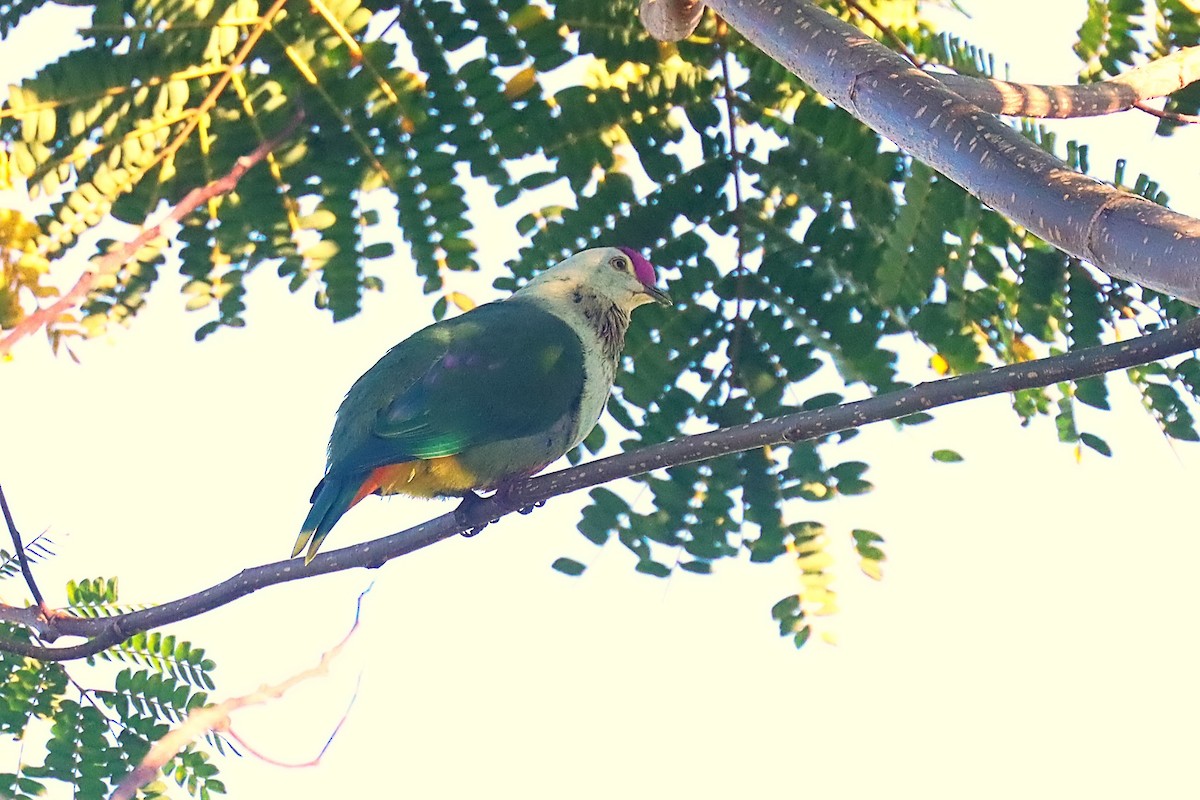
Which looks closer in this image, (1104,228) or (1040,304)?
(1104,228)

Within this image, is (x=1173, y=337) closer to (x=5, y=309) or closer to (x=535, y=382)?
(x=535, y=382)

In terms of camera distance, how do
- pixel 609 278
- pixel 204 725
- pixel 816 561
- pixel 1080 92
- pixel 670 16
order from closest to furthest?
1. pixel 204 725
2. pixel 1080 92
3. pixel 670 16
4. pixel 816 561
5. pixel 609 278

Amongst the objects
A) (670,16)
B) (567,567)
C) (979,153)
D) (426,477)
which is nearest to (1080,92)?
(979,153)

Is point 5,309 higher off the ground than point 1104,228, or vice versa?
point 5,309

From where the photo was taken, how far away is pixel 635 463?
2.43 meters

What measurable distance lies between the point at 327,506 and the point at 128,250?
749mm

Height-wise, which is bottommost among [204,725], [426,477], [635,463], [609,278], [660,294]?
[204,725]

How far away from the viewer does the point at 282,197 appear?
3344mm

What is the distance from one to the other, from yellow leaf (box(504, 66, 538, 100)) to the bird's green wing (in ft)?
1.79

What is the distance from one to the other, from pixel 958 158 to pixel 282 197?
1840 mm

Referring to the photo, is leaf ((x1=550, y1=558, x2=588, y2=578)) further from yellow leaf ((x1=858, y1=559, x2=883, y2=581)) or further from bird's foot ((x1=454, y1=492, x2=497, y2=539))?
yellow leaf ((x1=858, y1=559, x2=883, y2=581))

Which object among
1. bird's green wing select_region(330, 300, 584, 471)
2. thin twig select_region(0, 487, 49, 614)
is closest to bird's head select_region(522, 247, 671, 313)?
bird's green wing select_region(330, 300, 584, 471)

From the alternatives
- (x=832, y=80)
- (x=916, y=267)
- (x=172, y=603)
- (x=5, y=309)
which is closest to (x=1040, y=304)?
(x=916, y=267)

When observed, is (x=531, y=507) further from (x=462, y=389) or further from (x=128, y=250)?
(x=128, y=250)
